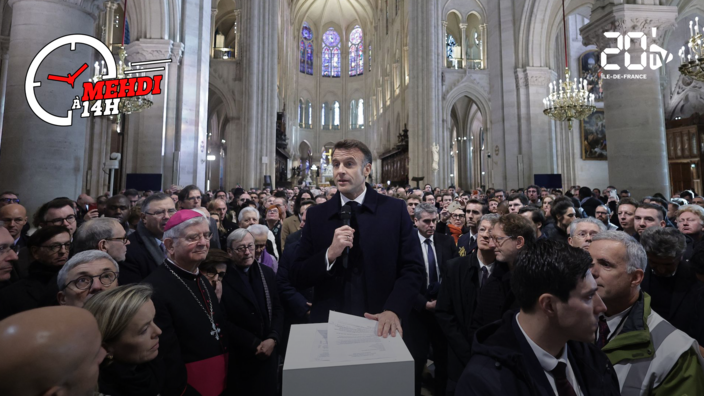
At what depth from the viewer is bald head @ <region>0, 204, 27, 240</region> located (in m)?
3.64

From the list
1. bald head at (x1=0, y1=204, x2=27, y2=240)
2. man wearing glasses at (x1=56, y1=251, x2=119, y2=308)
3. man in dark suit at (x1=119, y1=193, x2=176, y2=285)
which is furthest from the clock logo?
Answer: man wearing glasses at (x1=56, y1=251, x2=119, y2=308)

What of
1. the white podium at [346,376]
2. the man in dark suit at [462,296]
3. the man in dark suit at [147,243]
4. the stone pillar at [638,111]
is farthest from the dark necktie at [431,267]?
the stone pillar at [638,111]

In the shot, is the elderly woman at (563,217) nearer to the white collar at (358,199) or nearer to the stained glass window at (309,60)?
the white collar at (358,199)

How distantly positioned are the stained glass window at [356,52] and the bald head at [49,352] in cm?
4864

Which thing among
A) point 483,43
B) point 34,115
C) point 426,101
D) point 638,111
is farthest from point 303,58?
point 34,115

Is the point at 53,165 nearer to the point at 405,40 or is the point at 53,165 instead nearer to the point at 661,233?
the point at 661,233

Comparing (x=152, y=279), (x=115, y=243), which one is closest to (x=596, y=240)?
(x=152, y=279)

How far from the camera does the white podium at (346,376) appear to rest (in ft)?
3.83

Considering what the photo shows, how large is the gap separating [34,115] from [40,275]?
5.01 m

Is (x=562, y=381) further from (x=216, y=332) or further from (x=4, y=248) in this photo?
(x=4, y=248)

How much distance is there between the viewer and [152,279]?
221cm

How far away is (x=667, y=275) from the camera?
272cm

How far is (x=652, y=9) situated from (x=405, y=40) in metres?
21.7

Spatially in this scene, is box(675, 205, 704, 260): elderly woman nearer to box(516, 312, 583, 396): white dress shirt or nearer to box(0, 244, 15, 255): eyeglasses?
box(516, 312, 583, 396): white dress shirt
